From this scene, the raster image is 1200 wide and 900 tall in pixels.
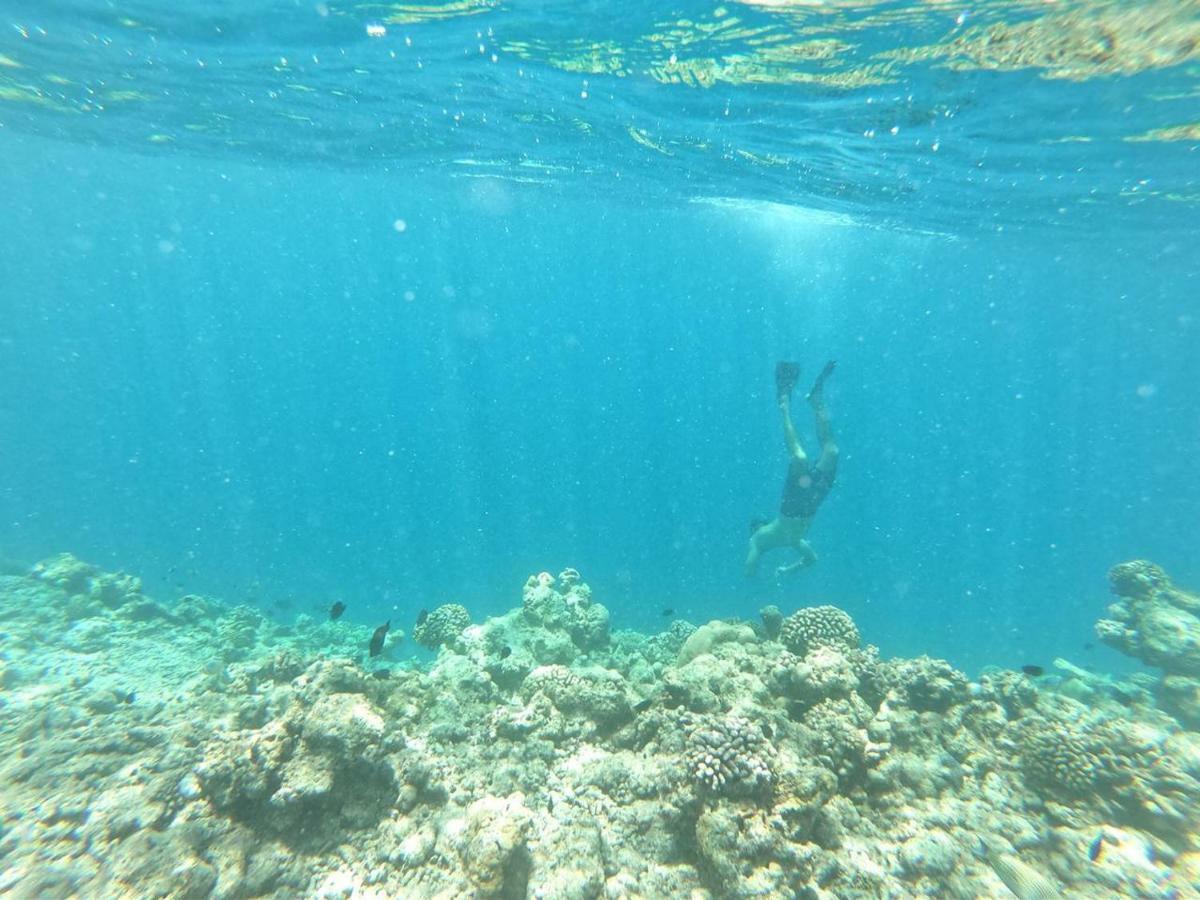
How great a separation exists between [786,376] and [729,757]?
13.4 meters

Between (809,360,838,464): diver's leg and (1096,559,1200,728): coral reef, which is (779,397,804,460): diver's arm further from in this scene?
(1096,559,1200,728): coral reef

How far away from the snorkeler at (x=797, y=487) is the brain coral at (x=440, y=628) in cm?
802

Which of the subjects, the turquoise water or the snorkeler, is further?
the snorkeler

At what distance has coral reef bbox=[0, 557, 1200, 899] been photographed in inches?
161

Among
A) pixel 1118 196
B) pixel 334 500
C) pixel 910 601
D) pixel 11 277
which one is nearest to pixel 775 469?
pixel 910 601

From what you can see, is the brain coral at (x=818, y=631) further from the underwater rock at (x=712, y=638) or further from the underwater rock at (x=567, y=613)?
the underwater rock at (x=567, y=613)

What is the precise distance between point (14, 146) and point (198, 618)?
31.9 m

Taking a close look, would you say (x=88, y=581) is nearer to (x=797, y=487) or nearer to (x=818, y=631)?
(x=818, y=631)

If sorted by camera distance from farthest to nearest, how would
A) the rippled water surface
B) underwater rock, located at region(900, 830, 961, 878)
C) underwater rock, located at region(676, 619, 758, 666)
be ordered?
the rippled water surface < underwater rock, located at region(676, 619, 758, 666) < underwater rock, located at region(900, 830, 961, 878)

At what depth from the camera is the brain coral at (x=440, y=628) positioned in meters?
9.99

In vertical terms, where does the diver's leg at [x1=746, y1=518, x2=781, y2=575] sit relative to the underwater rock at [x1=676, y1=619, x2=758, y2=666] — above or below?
below

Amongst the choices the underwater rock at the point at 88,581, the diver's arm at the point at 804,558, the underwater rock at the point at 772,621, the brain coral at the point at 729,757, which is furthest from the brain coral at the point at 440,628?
the underwater rock at the point at 88,581

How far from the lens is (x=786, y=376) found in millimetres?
16234

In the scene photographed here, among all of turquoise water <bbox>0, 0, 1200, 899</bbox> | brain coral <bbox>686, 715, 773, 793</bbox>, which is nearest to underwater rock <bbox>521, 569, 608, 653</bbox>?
turquoise water <bbox>0, 0, 1200, 899</bbox>
